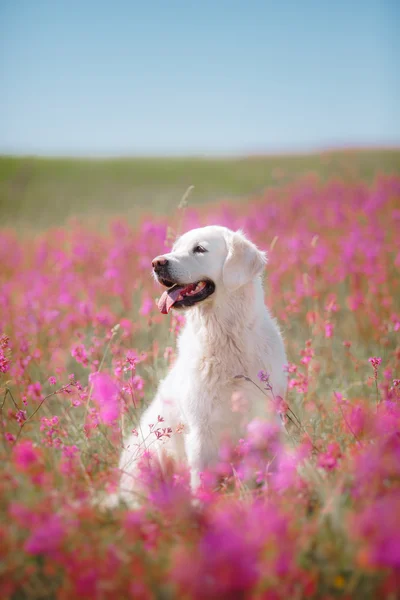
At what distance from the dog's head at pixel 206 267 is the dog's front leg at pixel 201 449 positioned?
80 cm

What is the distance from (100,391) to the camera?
2.19m

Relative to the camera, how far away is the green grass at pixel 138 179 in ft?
61.0

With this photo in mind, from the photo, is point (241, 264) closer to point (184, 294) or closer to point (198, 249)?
point (198, 249)

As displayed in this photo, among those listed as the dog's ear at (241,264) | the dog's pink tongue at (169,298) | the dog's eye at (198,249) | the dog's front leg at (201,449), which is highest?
the dog's eye at (198,249)

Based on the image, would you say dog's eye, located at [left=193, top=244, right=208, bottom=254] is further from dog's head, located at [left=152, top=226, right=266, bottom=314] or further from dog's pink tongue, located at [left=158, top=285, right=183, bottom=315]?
dog's pink tongue, located at [left=158, top=285, right=183, bottom=315]

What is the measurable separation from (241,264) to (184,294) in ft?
1.42

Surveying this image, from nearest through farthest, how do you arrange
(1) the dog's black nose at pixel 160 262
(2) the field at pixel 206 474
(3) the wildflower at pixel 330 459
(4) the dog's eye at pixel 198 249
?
1. (2) the field at pixel 206 474
2. (3) the wildflower at pixel 330 459
3. (1) the dog's black nose at pixel 160 262
4. (4) the dog's eye at pixel 198 249

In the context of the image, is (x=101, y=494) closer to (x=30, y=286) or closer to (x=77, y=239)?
(x=30, y=286)

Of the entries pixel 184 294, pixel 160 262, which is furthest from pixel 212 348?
pixel 160 262

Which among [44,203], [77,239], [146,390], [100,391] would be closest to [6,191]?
[44,203]

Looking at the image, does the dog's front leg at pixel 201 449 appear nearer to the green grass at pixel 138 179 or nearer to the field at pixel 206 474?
the field at pixel 206 474

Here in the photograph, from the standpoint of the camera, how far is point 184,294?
2914 mm

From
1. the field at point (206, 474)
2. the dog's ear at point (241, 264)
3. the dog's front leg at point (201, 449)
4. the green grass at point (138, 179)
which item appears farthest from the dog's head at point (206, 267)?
the green grass at point (138, 179)

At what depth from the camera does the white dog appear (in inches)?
102
